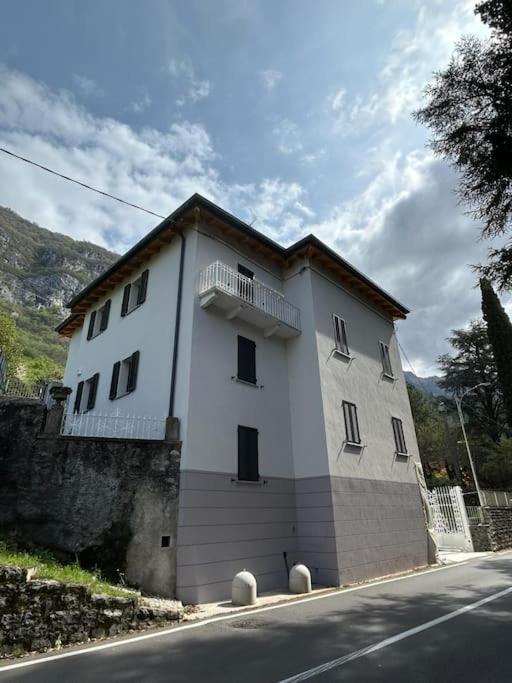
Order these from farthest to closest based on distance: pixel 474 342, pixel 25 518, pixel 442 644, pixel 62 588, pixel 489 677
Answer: pixel 474 342 → pixel 25 518 → pixel 62 588 → pixel 442 644 → pixel 489 677

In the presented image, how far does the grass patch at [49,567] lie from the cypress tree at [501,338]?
24.6 meters

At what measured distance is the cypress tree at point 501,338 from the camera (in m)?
24.7

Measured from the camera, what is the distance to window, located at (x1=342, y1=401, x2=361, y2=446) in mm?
13555

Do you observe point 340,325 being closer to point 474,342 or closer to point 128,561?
point 128,561

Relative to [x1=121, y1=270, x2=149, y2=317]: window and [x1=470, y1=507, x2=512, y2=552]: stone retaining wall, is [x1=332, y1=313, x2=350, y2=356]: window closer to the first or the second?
[x1=121, y1=270, x2=149, y2=317]: window

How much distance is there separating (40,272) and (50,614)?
316 ft

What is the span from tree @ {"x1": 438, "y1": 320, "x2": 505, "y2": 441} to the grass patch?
3699 cm

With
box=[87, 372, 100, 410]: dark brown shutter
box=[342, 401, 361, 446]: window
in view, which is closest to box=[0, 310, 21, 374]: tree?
box=[87, 372, 100, 410]: dark brown shutter

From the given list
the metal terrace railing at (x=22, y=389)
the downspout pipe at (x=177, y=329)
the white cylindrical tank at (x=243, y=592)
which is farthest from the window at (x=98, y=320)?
the white cylindrical tank at (x=243, y=592)

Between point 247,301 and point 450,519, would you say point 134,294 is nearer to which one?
point 247,301

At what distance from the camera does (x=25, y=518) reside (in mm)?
8094

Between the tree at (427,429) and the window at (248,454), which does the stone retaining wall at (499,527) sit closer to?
the window at (248,454)

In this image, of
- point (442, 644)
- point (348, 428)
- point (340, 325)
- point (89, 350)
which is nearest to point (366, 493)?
point (348, 428)

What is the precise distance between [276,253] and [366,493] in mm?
9409
